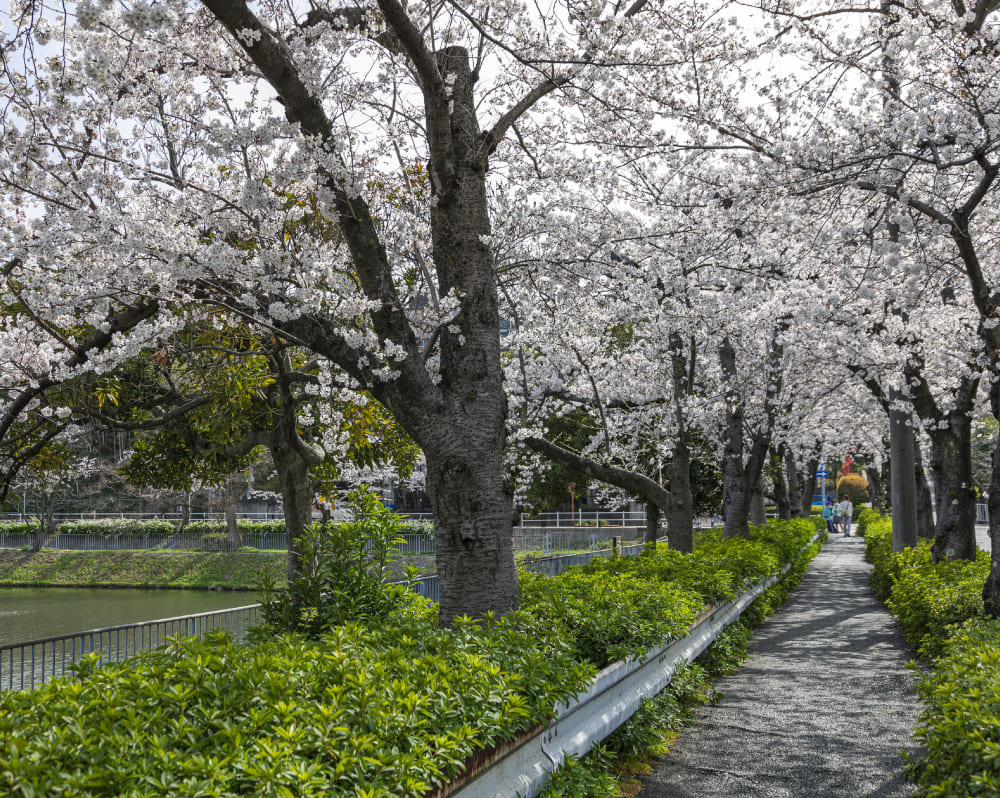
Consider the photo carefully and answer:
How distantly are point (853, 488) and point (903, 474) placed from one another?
44838mm

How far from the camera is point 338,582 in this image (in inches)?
199

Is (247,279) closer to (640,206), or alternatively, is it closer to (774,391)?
(640,206)

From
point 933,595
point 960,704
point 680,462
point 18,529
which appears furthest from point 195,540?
point 960,704

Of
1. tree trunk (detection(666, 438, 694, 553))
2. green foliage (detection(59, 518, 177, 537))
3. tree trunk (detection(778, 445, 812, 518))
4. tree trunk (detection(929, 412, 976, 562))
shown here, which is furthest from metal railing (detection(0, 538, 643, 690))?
green foliage (detection(59, 518, 177, 537))

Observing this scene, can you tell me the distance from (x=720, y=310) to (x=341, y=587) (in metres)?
9.67

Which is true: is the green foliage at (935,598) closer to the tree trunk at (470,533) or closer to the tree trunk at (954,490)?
the tree trunk at (954,490)

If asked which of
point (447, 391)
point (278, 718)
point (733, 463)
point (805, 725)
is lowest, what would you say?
point (805, 725)

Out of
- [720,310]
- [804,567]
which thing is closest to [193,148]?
[720,310]

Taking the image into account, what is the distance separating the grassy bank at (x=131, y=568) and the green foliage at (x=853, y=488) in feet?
132

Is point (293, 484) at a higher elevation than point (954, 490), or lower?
higher

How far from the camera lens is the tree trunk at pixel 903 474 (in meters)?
14.3

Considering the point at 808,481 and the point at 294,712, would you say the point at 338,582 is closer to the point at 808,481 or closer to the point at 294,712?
the point at 294,712

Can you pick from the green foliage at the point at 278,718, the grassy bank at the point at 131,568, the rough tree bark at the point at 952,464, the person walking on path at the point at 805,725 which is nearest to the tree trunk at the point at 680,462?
the person walking on path at the point at 805,725

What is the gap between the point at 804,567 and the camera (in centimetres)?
2039
